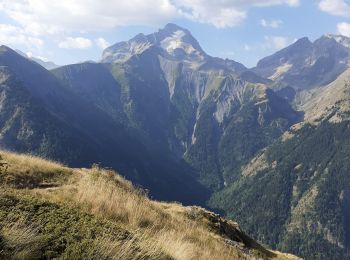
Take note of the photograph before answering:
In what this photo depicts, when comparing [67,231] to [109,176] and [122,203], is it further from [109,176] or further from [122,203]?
[109,176]

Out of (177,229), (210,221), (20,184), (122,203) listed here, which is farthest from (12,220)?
(210,221)

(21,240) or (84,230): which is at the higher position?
(21,240)

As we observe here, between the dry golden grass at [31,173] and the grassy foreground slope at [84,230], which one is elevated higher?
the grassy foreground slope at [84,230]

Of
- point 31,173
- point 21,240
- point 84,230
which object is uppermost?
point 21,240

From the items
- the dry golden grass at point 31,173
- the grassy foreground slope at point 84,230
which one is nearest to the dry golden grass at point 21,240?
the grassy foreground slope at point 84,230

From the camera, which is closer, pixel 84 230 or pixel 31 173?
pixel 84 230

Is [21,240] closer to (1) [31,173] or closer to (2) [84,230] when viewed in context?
(2) [84,230]

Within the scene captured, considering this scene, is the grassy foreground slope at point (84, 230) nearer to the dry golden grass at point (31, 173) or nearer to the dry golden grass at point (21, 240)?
the dry golden grass at point (21, 240)

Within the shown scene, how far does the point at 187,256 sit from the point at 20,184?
9.44 m

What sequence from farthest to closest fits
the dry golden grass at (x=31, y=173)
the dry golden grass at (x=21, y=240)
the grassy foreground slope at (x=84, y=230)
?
the dry golden grass at (x=31, y=173) → the grassy foreground slope at (x=84, y=230) → the dry golden grass at (x=21, y=240)

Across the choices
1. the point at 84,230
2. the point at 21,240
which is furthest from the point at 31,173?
the point at 21,240

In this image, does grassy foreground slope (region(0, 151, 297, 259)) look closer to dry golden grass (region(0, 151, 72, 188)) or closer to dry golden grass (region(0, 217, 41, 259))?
dry golden grass (region(0, 217, 41, 259))

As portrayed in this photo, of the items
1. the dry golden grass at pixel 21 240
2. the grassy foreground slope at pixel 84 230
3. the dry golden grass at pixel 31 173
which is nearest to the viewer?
the dry golden grass at pixel 21 240

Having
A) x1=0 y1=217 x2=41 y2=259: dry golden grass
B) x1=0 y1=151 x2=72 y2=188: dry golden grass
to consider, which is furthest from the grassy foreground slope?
x1=0 y1=151 x2=72 y2=188: dry golden grass
